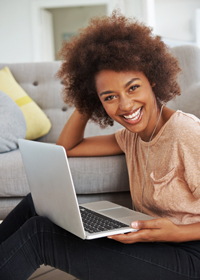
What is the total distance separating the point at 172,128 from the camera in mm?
980

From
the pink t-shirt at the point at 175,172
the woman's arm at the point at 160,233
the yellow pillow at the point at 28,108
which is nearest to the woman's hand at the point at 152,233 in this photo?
the woman's arm at the point at 160,233

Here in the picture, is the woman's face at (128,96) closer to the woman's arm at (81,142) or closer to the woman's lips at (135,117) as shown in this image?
the woman's lips at (135,117)

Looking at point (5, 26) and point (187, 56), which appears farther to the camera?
point (5, 26)

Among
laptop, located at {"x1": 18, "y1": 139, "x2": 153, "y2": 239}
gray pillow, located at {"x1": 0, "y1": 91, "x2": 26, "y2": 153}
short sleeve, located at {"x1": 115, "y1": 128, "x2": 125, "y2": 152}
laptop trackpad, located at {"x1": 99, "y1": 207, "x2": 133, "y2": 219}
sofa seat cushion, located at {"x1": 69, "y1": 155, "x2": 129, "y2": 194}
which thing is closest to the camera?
laptop, located at {"x1": 18, "y1": 139, "x2": 153, "y2": 239}

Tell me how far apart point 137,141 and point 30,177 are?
410 mm

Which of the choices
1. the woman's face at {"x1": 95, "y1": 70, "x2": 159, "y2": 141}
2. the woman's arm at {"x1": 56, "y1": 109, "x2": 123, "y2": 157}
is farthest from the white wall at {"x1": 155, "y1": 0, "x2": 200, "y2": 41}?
the woman's face at {"x1": 95, "y1": 70, "x2": 159, "y2": 141}

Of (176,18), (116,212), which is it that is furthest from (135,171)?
(176,18)

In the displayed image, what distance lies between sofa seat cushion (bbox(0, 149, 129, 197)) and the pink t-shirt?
13.7 inches

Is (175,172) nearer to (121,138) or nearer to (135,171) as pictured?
(135,171)

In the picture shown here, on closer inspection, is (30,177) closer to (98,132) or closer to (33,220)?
(33,220)

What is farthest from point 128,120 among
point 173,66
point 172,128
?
point 173,66

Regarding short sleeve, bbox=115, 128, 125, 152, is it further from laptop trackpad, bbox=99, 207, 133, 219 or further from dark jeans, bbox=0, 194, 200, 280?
dark jeans, bbox=0, 194, 200, 280

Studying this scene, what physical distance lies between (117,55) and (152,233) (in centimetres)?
52

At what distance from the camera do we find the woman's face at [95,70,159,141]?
0.99 metres
